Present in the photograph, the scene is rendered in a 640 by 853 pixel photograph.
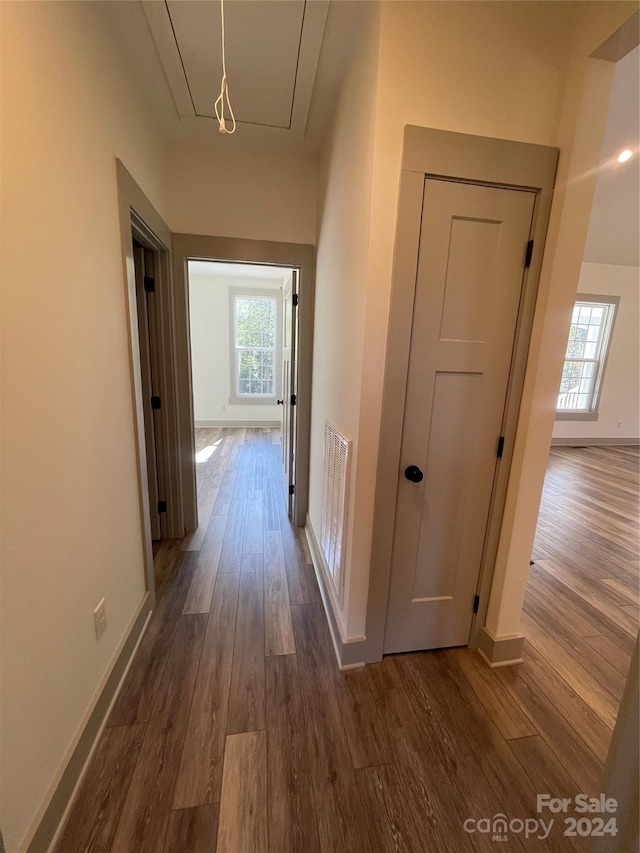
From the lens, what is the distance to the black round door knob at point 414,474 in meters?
1.43

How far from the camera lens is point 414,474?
1434 millimetres

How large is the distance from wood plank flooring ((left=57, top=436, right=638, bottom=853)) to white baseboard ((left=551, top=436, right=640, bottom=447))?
14.3 ft

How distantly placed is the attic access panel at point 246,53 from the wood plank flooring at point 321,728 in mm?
2632

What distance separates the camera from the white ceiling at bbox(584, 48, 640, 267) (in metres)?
1.85

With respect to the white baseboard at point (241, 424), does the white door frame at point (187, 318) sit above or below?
above

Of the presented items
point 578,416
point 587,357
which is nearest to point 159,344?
point 578,416

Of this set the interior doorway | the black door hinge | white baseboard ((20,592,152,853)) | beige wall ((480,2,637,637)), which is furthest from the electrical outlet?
the black door hinge

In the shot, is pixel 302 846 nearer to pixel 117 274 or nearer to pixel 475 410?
pixel 475 410

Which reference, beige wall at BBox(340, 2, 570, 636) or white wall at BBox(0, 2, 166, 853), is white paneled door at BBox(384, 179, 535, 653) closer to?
beige wall at BBox(340, 2, 570, 636)

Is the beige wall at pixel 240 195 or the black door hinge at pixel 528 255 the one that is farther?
the beige wall at pixel 240 195

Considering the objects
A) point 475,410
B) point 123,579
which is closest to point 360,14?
point 475,410

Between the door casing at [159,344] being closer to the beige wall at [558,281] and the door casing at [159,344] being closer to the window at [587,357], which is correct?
the beige wall at [558,281]

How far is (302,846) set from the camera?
1.02 m

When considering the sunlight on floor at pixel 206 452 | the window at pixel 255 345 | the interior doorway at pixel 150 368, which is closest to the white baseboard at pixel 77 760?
the interior doorway at pixel 150 368
